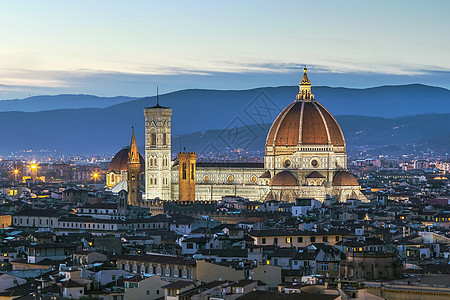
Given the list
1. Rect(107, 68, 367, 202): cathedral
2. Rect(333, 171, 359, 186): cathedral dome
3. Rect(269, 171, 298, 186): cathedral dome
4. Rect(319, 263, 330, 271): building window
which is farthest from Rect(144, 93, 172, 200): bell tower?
Rect(319, 263, 330, 271): building window

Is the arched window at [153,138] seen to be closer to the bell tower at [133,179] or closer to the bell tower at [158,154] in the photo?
the bell tower at [158,154]

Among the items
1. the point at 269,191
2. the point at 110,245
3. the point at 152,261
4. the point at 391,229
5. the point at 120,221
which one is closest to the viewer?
the point at 152,261

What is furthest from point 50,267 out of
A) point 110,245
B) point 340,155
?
point 340,155

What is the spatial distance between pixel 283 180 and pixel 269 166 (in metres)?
8.06

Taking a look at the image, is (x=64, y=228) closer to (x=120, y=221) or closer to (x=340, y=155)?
(x=120, y=221)

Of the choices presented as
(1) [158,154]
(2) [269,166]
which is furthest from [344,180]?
(1) [158,154]

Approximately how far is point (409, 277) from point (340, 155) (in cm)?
9625

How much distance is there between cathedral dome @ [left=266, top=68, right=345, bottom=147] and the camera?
14038cm

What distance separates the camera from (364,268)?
4669cm

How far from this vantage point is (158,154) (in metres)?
142

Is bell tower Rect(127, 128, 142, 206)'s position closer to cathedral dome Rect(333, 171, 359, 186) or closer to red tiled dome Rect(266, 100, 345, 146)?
red tiled dome Rect(266, 100, 345, 146)

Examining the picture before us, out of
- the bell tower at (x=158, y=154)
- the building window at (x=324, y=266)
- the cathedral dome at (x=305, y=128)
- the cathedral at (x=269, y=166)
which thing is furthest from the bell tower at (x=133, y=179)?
the building window at (x=324, y=266)

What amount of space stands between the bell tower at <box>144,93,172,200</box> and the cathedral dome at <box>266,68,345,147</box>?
35.9 ft

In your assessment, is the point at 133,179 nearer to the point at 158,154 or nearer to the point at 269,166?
the point at 158,154
